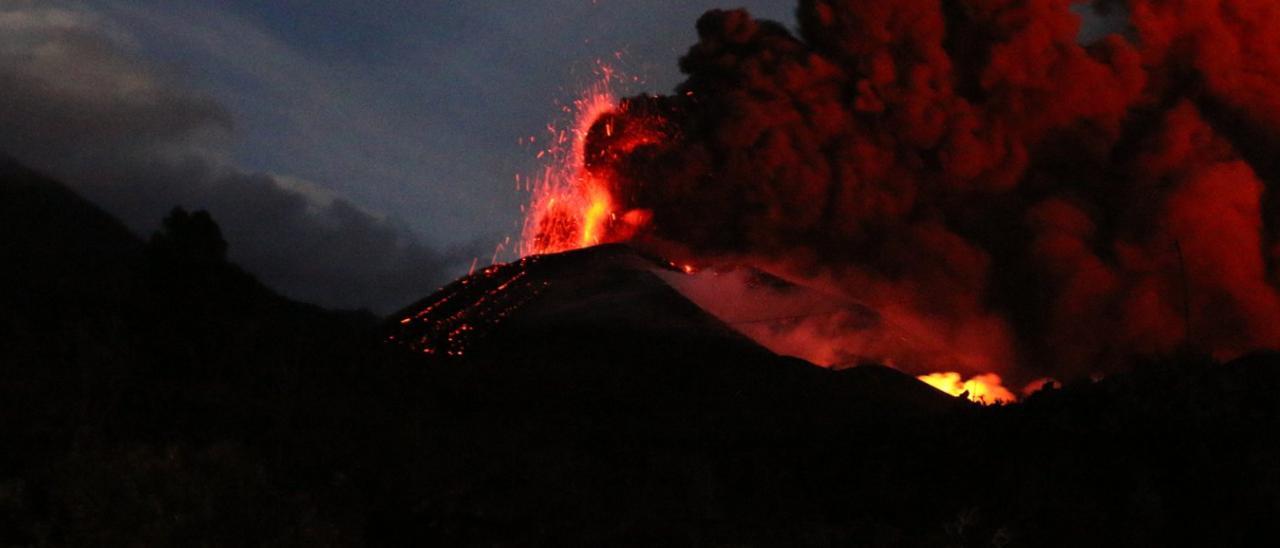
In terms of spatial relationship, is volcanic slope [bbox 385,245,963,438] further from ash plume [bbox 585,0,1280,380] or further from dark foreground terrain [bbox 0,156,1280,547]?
ash plume [bbox 585,0,1280,380]

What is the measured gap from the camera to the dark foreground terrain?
10930 millimetres

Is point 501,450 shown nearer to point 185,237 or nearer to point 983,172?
point 185,237

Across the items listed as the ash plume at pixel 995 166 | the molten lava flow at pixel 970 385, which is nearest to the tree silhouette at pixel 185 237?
the molten lava flow at pixel 970 385

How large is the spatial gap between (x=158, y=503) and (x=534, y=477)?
11.1 feet

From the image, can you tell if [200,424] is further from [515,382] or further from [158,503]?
[515,382]

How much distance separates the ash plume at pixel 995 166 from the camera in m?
38.1

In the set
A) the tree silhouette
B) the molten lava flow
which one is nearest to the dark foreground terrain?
the tree silhouette

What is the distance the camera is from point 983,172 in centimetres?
4053

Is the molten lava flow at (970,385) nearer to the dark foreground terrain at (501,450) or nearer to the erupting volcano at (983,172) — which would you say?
the erupting volcano at (983,172)

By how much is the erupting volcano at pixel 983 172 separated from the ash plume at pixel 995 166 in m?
0.07

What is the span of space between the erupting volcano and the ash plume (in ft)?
0.22

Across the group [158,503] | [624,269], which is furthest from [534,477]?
[624,269]

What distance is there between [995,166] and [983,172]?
16.8 inches

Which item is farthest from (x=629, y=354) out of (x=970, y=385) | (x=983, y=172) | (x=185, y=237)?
(x=983, y=172)
